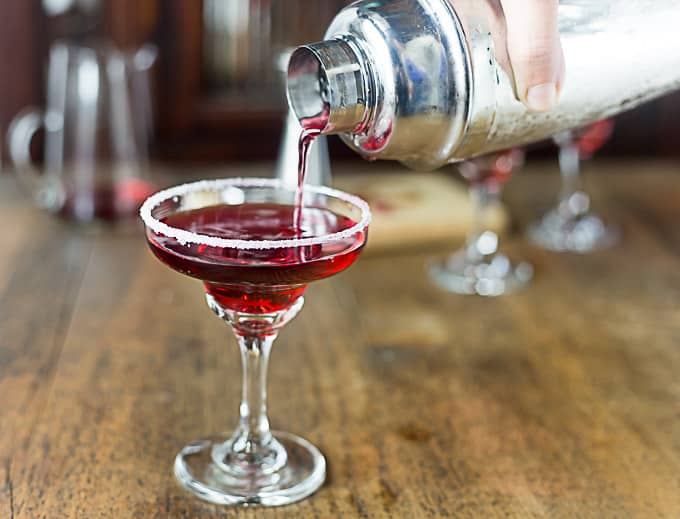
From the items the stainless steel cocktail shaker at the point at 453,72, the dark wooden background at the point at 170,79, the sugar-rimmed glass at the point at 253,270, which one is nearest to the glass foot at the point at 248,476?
the sugar-rimmed glass at the point at 253,270

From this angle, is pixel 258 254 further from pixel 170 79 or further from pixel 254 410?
pixel 170 79

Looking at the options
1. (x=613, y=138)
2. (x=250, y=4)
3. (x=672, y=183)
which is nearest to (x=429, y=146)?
(x=672, y=183)

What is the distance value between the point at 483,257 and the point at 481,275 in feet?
0.19

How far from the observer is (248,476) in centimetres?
81

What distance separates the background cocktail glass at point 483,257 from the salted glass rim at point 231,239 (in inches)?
17.5

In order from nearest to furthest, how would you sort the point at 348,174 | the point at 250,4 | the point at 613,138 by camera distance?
the point at 348,174 → the point at 250,4 → the point at 613,138

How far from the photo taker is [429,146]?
0.78 meters

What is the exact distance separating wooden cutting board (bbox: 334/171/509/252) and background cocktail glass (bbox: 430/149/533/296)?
0.9 inches

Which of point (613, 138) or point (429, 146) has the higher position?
point (429, 146)

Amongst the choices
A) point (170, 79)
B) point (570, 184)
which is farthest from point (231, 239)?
point (170, 79)

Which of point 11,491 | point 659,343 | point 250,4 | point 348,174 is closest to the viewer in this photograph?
point 11,491

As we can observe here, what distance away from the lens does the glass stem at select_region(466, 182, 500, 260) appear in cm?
135

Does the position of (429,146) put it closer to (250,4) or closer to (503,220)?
(503,220)

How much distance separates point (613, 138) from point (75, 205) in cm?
144
